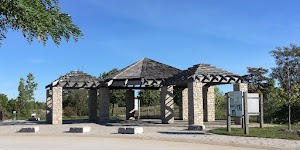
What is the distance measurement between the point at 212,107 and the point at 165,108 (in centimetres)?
583

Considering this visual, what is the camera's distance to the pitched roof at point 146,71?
1068 inches

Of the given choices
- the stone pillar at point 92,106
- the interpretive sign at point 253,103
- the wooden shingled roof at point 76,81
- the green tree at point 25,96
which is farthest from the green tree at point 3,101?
the interpretive sign at point 253,103

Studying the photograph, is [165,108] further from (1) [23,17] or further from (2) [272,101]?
(1) [23,17]

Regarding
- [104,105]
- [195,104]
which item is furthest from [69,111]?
[195,104]

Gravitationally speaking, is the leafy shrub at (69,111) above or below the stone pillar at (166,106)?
below

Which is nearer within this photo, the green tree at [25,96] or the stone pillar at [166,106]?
the stone pillar at [166,106]

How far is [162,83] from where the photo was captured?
26250 millimetres

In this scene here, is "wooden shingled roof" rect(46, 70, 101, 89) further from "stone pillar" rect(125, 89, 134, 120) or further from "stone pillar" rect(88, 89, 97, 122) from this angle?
"stone pillar" rect(125, 89, 134, 120)

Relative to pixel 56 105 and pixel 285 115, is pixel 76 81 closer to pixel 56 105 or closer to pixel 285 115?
A: pixel 56 105

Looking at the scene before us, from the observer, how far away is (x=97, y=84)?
2889cm

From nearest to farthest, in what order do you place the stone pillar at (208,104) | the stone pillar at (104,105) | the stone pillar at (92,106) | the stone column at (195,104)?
the stone column at (195,104) < the stone pillar at (104,105) < the stone pillar at (208,104) < the stone pillar at (92,106)

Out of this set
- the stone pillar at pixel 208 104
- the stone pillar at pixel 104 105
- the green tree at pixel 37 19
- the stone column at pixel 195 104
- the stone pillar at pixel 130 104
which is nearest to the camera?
the green tree at pixel 37 19

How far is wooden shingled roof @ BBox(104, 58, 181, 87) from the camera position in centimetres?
2645

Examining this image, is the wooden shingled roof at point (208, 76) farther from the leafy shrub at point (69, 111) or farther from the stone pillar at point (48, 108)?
the leafy shrub at point (69, 111)
